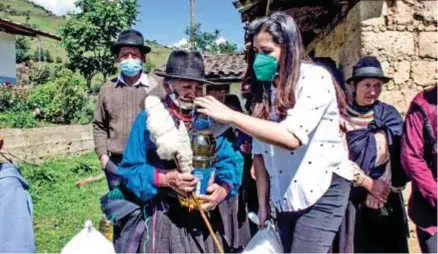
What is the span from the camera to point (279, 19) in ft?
7.00

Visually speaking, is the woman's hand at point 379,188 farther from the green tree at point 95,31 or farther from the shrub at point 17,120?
the green tree at point 95,31

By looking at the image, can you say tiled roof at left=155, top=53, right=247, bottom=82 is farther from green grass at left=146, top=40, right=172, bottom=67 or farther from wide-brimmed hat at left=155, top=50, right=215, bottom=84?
green grass at left=146, top=40, right=172, bottom=67

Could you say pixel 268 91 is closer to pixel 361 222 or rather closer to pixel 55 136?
pixel 361 222

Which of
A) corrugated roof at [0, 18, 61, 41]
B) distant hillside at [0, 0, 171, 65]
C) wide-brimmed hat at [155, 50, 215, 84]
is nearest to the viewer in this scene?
wide-brimmed hat at [155, 50, 215, 84]

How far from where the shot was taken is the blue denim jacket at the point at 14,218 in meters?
2.02

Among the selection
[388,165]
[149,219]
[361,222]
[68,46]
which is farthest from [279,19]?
[68,46]

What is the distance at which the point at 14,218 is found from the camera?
2.04 meters

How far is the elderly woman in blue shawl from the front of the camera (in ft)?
9.73

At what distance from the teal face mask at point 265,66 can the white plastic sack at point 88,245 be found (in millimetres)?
1040

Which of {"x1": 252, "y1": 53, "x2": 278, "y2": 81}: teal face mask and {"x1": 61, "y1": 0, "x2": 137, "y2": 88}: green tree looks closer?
{"x1": 252, "y1": 53, "x2": 278, "y2": 81}: teal face mask

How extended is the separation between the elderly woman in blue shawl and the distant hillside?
4470 cm

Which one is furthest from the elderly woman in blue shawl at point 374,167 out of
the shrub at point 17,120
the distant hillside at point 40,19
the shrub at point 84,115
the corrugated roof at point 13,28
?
the distant hillside at point 40,19

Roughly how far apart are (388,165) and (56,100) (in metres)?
12.5

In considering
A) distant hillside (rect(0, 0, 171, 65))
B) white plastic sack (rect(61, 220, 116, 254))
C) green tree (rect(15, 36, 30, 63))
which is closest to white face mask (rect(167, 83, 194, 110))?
white plastic sack (rect(61, 220, 116, 254))
